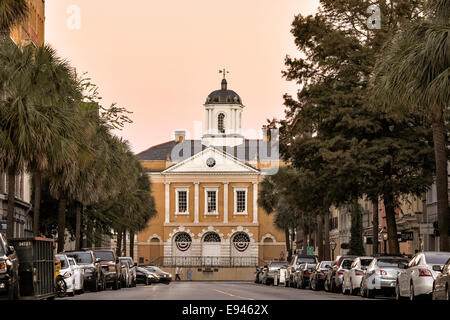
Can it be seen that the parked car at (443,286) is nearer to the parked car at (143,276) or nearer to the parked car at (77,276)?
the parked car at (77,276)

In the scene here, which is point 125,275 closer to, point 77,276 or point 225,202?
point 77,276

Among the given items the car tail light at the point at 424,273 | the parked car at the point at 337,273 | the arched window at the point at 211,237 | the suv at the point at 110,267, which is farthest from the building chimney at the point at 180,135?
the car tail light at the point at 424,273

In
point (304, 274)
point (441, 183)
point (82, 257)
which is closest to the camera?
point (441, 183)

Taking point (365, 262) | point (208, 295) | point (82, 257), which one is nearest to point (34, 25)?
point (82, 257)

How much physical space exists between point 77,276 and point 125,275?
13551mm

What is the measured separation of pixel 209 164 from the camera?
12606 centimetres

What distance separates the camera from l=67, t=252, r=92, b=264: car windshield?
39.1 meters

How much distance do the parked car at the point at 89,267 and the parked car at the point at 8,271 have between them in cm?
1583

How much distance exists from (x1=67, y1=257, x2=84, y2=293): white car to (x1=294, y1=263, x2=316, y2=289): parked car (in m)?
13.3

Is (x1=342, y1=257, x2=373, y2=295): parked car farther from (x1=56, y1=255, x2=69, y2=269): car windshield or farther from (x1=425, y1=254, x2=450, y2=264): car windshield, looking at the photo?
(x1=56, y1=255, x2=69, y2=269): car windshield

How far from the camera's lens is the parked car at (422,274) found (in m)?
24.5

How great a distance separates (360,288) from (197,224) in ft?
300

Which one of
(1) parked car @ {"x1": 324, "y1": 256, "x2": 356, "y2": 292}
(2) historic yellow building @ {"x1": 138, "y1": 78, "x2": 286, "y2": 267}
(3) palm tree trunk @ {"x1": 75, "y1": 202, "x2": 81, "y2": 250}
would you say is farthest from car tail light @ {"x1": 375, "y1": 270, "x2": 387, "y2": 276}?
(2) historic yellow building @ {"x1": 138, "y1": 78, "x2": 286, "y2": 267}

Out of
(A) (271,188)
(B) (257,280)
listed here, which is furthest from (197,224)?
(B) (257,280)
